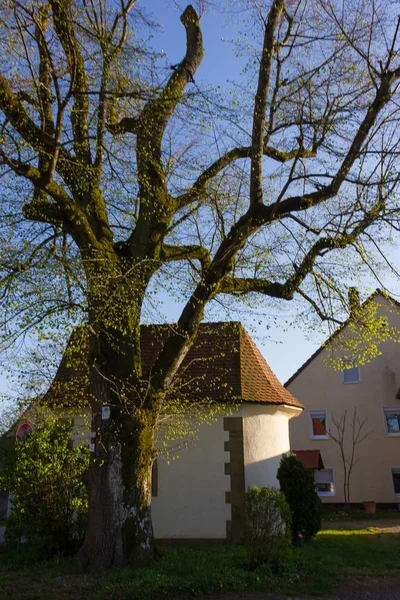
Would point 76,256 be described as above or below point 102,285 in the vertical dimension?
above

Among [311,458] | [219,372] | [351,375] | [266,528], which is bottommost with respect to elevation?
[266,528]

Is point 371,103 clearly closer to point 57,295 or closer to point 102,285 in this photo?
point 102,285

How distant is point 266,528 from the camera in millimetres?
8977

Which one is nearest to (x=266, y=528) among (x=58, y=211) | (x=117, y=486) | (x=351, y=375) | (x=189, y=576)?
(x=189, y=576)

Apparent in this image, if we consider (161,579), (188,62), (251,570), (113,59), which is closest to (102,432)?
(161,579)

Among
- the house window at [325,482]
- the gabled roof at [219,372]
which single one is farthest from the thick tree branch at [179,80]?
the house window at [325,482]

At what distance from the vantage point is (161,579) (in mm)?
7715

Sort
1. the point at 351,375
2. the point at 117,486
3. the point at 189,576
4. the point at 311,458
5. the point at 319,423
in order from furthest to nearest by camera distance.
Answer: the point at 351,375 < the point at 319,423 < the point at 311,458 < the point at 117,486 < the point at 189,576

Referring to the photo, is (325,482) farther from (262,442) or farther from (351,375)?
(262,442)

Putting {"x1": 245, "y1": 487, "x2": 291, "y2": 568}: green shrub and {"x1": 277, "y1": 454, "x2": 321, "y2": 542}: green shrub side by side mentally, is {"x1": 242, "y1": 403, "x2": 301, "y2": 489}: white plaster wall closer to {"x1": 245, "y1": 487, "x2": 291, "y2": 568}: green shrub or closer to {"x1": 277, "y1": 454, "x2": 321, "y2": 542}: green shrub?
{"x1": 277, "y1": 454, "x2": 321, "y2": 542}: green shrub

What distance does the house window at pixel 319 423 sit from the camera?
81.1ft

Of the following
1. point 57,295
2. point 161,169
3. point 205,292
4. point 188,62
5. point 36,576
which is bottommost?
point 36,576

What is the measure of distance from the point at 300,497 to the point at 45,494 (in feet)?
20.2

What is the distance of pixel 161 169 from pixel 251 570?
24.4 ft
